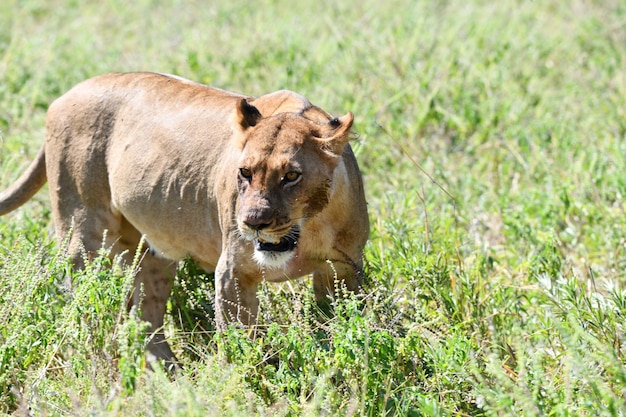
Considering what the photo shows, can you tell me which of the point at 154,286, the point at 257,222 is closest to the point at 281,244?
the point at 257,222

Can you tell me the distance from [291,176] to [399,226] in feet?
4.04

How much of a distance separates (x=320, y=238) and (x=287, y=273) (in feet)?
0.70

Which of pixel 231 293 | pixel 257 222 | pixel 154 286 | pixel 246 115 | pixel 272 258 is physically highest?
pixel 246 115

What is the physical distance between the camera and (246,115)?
401 centimetres

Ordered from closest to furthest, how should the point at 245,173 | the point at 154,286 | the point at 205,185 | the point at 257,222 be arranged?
the point at 257,222 < the point at 245,173 < the point at 205,185 < the point at 154,286

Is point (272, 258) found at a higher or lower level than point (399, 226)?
higher

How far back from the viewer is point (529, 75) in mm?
7602

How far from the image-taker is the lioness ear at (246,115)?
13.0 ft

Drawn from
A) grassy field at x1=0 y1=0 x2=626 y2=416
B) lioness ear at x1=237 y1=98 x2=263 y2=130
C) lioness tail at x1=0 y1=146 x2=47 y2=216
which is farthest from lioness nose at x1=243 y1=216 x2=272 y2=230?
lioness tail at x1=0 y1=146 x2=47 y2=216

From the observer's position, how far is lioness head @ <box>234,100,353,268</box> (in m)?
3.72

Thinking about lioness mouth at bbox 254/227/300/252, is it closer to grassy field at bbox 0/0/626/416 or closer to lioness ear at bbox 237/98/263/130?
grassy field at bbox 0/0/626/416

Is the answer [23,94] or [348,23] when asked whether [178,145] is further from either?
[348,23]

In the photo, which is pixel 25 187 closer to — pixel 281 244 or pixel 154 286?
pixel 154 286

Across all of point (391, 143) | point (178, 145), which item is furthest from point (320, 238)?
point (391, 143)
